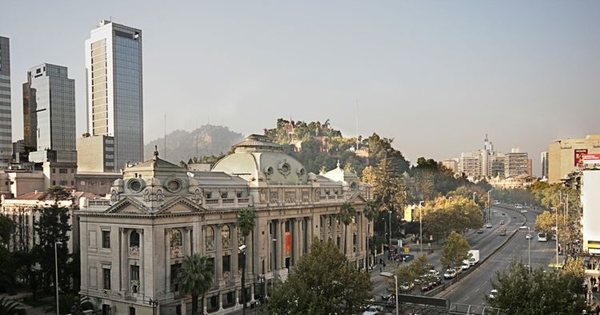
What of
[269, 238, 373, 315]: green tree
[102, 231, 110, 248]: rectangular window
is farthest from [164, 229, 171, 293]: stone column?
[269, 238, 373, 315]: green tree

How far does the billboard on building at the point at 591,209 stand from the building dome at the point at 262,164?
44380 mm

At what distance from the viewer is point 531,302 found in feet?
142

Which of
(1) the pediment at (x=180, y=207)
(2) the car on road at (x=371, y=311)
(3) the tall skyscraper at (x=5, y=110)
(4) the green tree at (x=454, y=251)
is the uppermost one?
(3) the tall skyscraper at (x=5, y=110)

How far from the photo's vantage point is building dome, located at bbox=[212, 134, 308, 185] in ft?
264

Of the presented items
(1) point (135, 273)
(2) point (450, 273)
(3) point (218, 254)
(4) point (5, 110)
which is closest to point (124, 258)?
(1) point (135, 273)

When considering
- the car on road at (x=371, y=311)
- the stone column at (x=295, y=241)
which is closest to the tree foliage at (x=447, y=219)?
the stone column at (x=295, y=241)

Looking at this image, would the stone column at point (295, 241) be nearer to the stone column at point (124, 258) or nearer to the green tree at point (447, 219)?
the stone column at point (124, 258)

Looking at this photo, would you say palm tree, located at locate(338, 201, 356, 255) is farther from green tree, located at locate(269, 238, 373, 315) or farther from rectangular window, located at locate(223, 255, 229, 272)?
green tree, located at locate(269, 238, 373, 315)

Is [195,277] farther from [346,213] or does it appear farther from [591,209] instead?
[591,209]

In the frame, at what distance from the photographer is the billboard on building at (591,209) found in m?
84.4

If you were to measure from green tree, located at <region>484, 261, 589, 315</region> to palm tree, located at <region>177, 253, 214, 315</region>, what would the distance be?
29665 mm

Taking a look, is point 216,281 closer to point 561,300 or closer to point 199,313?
point 199,313

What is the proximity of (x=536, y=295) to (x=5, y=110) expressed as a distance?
6727 inches

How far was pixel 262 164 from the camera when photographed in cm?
8150
